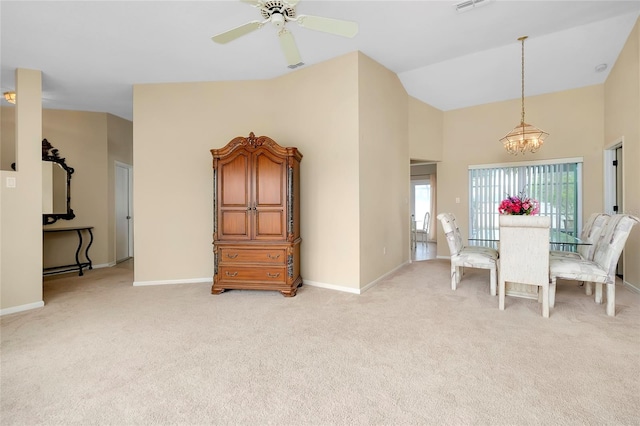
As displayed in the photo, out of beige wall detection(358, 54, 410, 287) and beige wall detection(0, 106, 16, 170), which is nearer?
beige wall detection(358, 54, 410, 287)

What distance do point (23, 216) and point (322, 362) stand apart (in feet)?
12.2

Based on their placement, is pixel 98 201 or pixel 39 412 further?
pixel 98 201

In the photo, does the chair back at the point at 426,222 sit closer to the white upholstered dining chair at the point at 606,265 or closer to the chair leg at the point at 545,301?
the white upholstered dining chair at the point at 606,265

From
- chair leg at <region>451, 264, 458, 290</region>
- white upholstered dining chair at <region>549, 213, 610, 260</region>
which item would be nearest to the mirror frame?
chair leg at <region>451, 264, 458, 290</region>

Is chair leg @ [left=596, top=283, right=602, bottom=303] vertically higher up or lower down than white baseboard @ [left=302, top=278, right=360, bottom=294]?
higher up

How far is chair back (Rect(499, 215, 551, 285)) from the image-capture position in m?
2.83

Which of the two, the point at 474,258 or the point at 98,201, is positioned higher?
the point at 98,201

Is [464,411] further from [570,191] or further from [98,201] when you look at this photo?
[98,201]

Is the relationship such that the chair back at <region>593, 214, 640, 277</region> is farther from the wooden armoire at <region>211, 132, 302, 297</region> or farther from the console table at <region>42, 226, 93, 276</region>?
the console table at <region>42, 226, 93, 276</region>

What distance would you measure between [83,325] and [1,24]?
9.67ft

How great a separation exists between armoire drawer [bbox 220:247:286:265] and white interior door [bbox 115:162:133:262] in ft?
11.7

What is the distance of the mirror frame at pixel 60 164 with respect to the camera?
490cm

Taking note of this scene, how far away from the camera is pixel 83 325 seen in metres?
2.77

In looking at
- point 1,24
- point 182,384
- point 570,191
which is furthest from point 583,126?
point 1,24
